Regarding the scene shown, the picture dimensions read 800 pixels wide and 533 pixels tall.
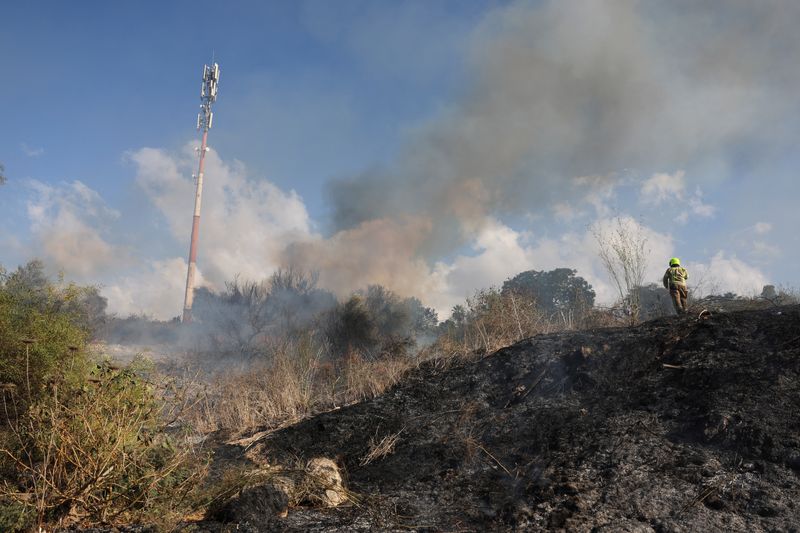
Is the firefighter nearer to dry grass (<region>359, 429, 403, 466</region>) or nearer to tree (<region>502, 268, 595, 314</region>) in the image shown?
dry grass (<region>359, 429, 403, 466</region>)

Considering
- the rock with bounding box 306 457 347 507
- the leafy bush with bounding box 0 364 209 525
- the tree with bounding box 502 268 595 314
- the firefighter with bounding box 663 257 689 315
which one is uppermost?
the tree with bounding box 502 268 595 314

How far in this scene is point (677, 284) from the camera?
428 inches

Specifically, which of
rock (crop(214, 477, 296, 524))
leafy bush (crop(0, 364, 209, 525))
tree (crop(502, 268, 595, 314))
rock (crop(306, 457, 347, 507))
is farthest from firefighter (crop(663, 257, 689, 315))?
tree (crop(502, 268, 595, 314))

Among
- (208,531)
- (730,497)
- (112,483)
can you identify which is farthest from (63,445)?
(730,497)

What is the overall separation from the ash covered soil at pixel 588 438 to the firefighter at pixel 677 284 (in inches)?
96.0

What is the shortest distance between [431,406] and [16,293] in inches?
259

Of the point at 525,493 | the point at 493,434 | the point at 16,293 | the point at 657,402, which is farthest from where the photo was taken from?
the point at 16,293

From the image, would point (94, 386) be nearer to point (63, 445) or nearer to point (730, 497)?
point (63, 445)

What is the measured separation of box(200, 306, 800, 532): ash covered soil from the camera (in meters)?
4.64

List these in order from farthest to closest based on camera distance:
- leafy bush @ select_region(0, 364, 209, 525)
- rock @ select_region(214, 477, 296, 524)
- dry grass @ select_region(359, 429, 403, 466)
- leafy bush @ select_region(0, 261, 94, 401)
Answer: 1. dry grass @ select_region(359, 429, 403, 466)
2. leafy bush @ select_region(0, 261, 94, 401)
3. rock @ select_region(214, 477, 296, 524)
4. leafy bush @ select_region(0, 364, 209, 525)

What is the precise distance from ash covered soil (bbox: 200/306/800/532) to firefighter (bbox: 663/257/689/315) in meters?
2.44

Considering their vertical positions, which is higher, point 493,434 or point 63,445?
point 63,445

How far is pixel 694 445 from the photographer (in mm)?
5613

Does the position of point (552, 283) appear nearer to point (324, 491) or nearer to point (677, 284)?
point (677, 284)
